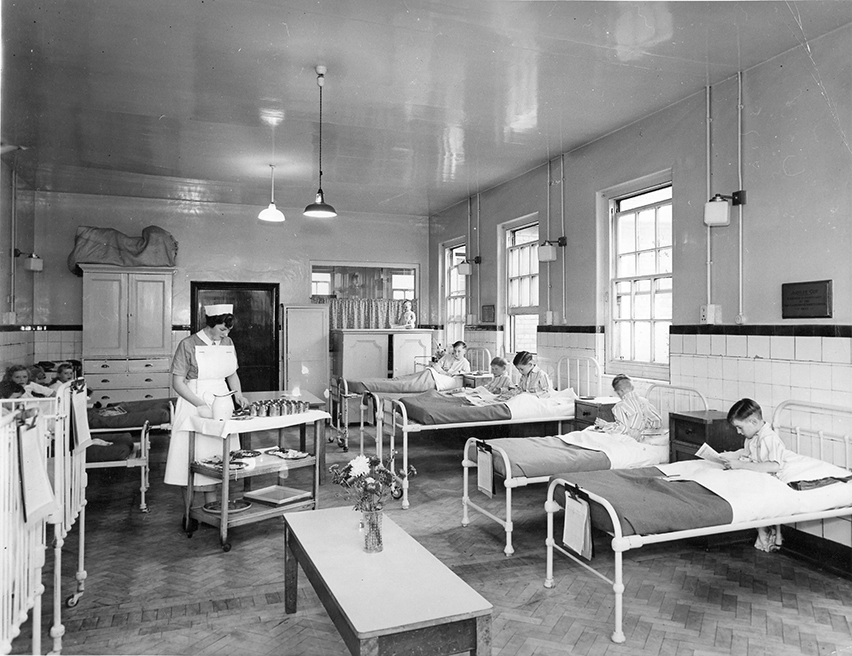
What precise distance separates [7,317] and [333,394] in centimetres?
447

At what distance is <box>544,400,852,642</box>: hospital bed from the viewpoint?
3.58 metres

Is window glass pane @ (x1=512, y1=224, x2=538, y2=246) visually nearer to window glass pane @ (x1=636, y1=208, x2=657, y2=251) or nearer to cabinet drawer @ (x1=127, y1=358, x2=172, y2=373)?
window glass pane @ (x1=636, y1=208, x2=657, y2=251)

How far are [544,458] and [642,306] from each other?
2.53 m

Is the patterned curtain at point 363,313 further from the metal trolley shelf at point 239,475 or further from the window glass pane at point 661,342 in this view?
the metal trolley shelf at point 239,475

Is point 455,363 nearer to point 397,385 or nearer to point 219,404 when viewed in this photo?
point 397,385

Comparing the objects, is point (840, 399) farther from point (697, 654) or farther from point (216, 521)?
point (216, 521)

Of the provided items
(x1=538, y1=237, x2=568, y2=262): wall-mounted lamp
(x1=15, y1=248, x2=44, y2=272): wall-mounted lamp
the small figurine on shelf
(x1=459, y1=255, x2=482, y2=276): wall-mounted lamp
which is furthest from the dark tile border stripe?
(x1=15, y1=248, x2=44, y2=272): wall-mounted lamp

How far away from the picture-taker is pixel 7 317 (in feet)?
26.6

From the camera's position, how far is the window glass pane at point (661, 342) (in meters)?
6.32

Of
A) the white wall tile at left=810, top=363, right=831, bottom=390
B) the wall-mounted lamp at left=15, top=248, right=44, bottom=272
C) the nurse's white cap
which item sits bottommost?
the white wall tile at left=810, top=363, right=831, bottom=390

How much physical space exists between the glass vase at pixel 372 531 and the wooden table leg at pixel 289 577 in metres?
0.62

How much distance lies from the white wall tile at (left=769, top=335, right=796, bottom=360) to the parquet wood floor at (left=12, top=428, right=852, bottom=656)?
1471 millimetres

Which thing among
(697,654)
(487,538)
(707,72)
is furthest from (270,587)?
(707,72)

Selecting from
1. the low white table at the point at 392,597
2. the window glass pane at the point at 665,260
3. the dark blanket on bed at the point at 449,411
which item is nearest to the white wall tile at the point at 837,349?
the window glass pane at the point at 665,260
